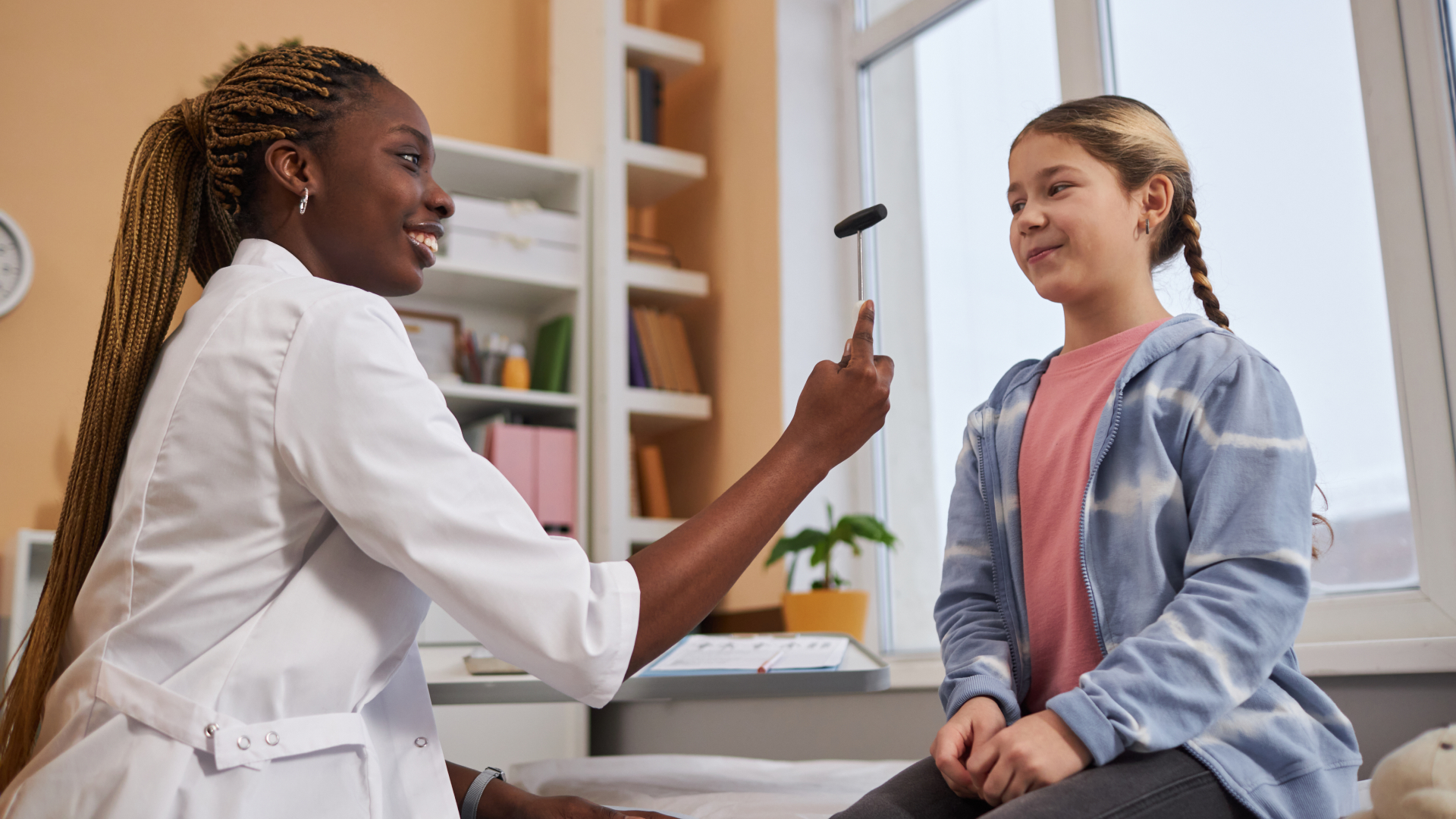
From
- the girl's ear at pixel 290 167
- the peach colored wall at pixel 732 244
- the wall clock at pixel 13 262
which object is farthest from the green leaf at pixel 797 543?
the wall clock at pixel 13 262

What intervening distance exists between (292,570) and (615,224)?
2.21 m

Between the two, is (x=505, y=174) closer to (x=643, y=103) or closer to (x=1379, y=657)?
(x=643, y=103)

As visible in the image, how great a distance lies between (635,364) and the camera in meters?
3.01

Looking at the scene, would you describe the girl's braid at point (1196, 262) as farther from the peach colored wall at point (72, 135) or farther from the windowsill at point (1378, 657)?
the peach colored wall at point (72, 135)

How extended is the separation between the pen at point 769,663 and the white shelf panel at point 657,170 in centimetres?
194

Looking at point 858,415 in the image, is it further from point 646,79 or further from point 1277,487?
point 646,79

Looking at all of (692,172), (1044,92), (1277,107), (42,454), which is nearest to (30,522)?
(42,454)

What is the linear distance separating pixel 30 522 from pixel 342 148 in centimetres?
206

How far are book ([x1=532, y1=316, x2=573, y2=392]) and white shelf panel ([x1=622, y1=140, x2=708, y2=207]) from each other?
478 millimetres

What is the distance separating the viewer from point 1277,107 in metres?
2.00

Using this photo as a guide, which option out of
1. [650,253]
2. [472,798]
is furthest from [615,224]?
[472,798]

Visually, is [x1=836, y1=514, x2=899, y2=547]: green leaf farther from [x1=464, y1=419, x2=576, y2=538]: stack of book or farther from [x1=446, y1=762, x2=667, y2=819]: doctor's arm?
[x1=446, y1=762, x2=667, y2=819]: doctor's arm

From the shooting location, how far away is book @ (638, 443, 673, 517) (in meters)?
3.01

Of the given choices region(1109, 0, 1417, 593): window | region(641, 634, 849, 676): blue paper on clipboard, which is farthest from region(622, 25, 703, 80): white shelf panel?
region(641, 634, 849, 676): blue paper on clipboard
